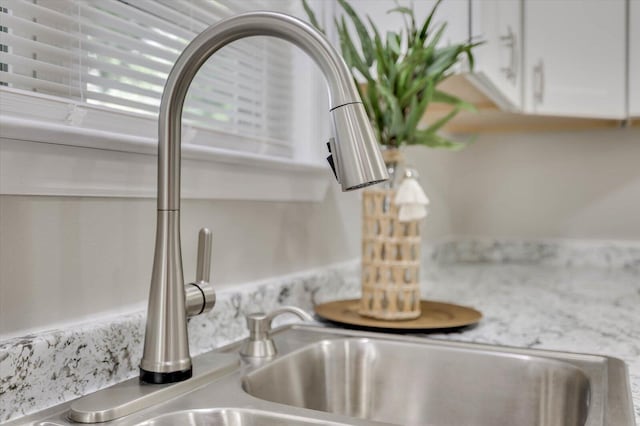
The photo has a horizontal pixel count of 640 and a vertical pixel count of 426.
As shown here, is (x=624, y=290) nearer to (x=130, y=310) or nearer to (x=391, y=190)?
(x=391, y=190)

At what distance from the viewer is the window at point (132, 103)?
2.23 feet

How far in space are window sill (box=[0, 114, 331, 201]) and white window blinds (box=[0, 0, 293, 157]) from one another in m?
0.07

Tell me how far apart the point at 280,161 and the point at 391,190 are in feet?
0.69

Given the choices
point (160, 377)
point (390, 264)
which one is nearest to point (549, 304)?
point (390, 264)

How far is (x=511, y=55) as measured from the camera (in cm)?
170

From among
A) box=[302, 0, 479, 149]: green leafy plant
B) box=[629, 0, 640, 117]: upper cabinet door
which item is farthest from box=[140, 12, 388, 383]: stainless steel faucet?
box=[629, 0, 640, 117]: upper cabinet door

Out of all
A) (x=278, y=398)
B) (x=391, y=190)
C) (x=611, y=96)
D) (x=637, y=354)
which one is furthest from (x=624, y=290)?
(x=278, y=398)

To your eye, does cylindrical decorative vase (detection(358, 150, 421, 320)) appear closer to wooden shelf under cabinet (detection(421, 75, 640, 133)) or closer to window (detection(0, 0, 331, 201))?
window (detection(0, 0, 331, 201))

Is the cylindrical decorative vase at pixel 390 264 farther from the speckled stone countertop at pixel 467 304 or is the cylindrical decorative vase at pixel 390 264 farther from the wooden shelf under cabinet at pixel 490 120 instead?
the wooden shelf under cabinet at pixel 490 120

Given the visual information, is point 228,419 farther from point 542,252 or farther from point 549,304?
point 542,252

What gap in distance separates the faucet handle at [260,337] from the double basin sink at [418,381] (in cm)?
2

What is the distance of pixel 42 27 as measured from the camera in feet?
2.39

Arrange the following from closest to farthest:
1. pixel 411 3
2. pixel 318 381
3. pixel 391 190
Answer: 1. pixel 318 381
2. pixel 391 190
3. pixel 411 3

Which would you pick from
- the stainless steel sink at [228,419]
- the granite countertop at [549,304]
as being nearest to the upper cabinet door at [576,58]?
the granite countertop at [549,304]
